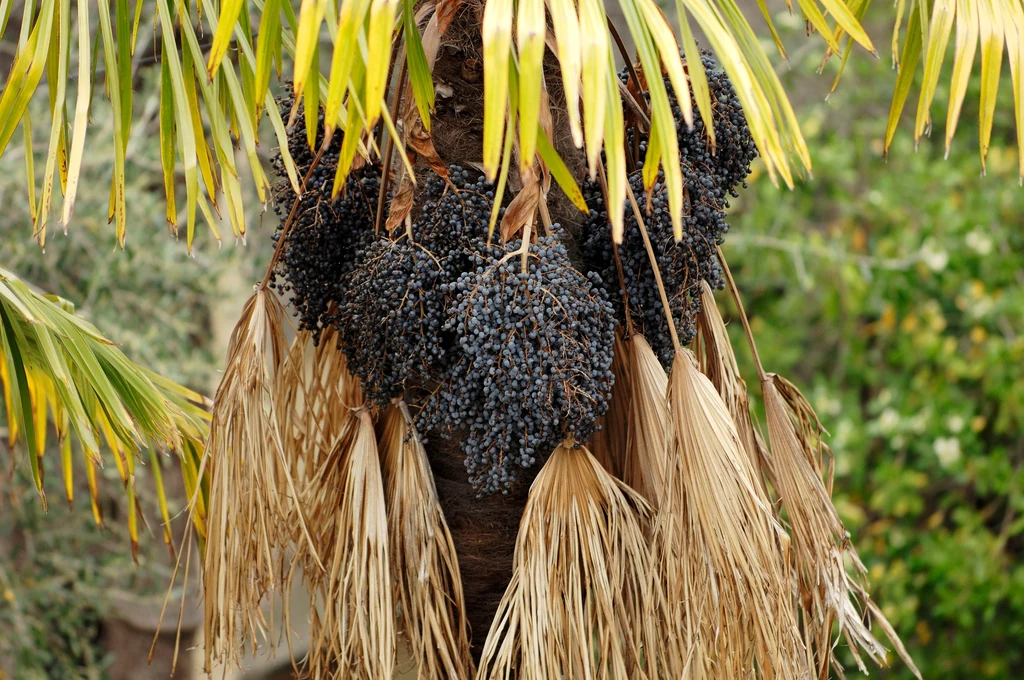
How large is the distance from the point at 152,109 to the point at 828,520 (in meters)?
2.20

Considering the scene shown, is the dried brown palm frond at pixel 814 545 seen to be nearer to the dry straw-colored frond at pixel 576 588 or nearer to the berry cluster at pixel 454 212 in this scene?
the dry straw-colored frond at pixel 576 588

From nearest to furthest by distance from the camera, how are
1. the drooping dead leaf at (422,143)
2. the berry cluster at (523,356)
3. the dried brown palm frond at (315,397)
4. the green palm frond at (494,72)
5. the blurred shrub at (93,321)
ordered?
1. the green palm frond at (494,72)
2. the berry cluster at (523,356)
3. the drooping dead leaf at (422,143)
4. the dried brown palm frond at (315,397)
5. the blurred shrub at (93,321)

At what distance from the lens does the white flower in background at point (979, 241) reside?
2.96 meters

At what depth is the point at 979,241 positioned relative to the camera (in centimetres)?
298

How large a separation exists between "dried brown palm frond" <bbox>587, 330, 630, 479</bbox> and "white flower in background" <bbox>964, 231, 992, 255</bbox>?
2.21 m

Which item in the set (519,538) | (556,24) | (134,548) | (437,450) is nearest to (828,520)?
(519,538)

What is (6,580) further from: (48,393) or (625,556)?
(625,556)

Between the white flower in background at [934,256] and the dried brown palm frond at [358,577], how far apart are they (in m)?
2.39

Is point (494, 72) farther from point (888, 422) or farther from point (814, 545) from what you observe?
point (888, 422)

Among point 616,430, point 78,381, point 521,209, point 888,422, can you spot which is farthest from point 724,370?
point 888,422

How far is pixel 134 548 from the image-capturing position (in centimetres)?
153

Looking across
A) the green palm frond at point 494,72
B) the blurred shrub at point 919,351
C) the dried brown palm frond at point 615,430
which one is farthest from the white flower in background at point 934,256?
the dried brown palm frond at point 615,430

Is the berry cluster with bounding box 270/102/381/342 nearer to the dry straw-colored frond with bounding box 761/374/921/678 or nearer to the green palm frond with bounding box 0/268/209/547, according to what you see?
the green palm frond with bounding box 0/268/209/547

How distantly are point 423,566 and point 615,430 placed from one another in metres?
0.33
